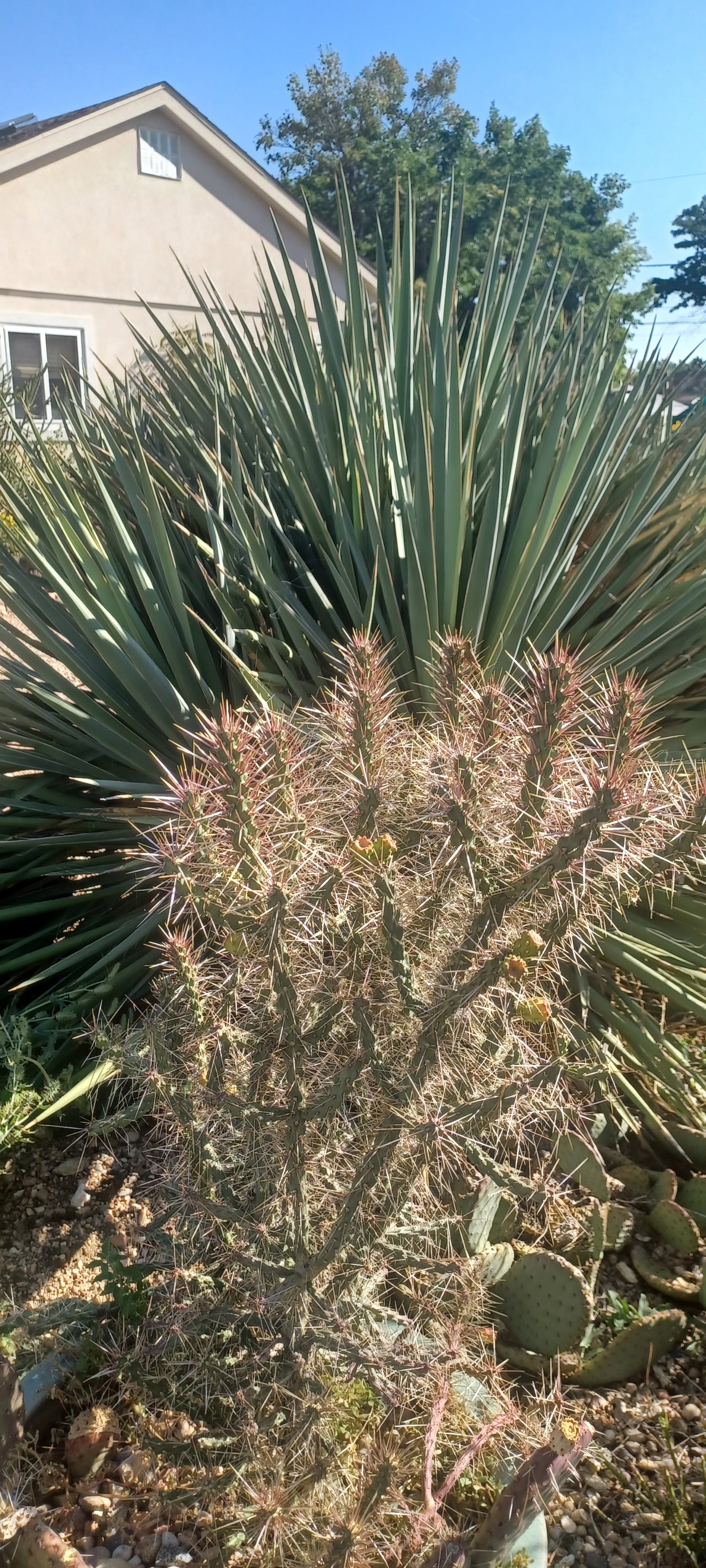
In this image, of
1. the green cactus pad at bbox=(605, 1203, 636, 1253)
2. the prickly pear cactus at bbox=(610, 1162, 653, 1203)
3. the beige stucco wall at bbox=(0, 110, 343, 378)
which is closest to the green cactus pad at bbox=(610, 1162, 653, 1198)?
the prickly pear cactus at bbox=(610, 1162, 653, 1203)

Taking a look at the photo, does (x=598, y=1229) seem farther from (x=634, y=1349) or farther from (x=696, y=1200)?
(x=696, y=1200)

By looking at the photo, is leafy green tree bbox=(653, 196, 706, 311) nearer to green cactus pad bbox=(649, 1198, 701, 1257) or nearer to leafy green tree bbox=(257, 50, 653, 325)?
leafy green tree bbox=(257, 50, 653, 325)

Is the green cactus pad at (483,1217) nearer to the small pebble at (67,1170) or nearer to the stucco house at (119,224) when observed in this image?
the small pebble at (67,1170)

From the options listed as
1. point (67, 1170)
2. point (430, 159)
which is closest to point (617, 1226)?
point (67, 1170)

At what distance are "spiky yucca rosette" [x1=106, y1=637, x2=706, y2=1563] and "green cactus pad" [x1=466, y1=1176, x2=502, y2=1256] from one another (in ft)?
0.48

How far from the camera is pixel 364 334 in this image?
3.53 meters

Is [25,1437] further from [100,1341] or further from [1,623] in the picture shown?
[1,623]

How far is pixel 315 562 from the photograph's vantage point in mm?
3387

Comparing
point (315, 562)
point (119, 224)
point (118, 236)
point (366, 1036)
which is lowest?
point (366, 1036)

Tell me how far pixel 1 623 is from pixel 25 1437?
225cm

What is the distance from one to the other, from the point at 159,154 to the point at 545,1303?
1699cm

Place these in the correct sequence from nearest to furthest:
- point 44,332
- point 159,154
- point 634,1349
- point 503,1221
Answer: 1. point 634,1349
2. point 503,1221
3. point 44,332
4. point 159,154

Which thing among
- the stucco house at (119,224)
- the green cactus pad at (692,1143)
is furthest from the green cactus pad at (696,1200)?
the stucco house at (119,224)

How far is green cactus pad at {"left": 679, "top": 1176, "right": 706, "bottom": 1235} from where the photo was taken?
2.55 meters
